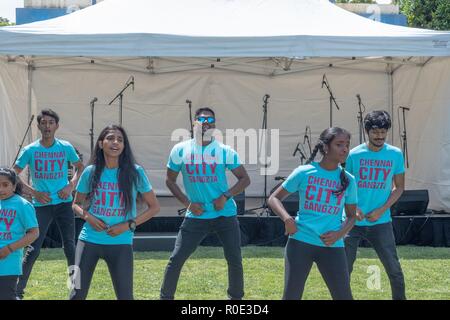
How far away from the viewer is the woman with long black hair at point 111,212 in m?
5.04

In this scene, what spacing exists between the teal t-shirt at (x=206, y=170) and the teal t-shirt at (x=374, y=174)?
1.05m

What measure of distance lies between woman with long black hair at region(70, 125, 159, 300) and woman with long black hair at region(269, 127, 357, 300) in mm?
991

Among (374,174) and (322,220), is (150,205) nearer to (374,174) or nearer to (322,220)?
(322,220)

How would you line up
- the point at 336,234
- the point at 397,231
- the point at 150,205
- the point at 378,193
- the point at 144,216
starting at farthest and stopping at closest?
1. the point at 397,231
2. the point at 378,193
3. the point at 150,205
4. the point at 144,216
5. the point at 336,234

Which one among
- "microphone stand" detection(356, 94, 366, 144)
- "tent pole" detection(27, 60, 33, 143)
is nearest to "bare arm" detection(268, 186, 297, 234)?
"microphone stand" detection(356, 94, 366, 144)

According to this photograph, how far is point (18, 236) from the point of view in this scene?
5.19 meters

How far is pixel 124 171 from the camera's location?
17.3ft

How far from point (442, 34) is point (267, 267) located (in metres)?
3.92

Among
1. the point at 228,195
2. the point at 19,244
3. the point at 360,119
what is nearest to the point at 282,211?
the point at 228,195

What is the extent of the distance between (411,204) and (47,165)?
5488mm

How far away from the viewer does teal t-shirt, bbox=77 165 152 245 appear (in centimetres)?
511

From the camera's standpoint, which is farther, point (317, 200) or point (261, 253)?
point (261, 253)

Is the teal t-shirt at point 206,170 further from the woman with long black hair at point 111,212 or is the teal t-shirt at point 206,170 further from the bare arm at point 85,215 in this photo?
the bare arm at point 85,215
